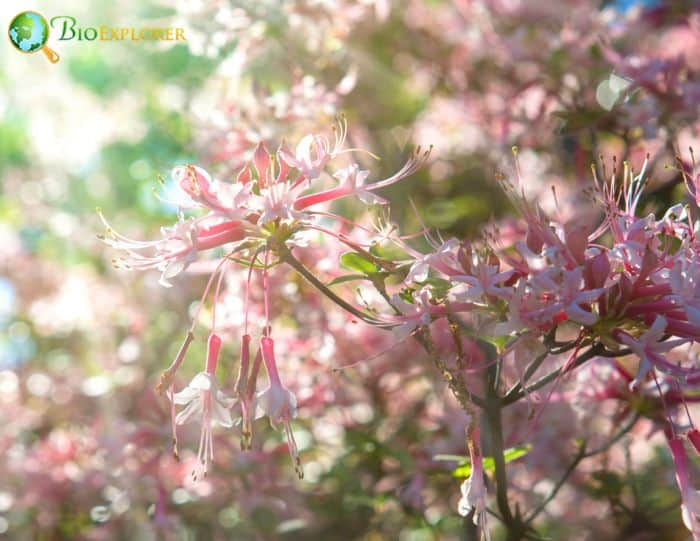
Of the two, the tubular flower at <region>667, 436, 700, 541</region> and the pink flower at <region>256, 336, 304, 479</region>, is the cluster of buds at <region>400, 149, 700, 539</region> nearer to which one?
the tubular flower at <region>667, 436, 700, 541</region>

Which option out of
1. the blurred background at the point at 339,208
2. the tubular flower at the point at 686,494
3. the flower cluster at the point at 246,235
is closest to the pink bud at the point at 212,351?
the flower cluster at the point at 246,235

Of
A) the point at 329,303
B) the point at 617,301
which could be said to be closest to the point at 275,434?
the point at 329,303

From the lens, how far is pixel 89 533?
5.22 feet

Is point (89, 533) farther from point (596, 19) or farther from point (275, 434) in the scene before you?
point (596, 19)

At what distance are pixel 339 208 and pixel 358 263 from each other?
0.63m

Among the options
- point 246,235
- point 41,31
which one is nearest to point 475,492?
point 246,235

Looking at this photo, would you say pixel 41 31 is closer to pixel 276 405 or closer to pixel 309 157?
pixel 309 157

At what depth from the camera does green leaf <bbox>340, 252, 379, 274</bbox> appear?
2.80 ft

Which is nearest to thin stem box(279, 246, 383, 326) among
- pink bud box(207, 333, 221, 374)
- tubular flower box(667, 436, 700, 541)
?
pink bud box(207, 333, 221, 374)

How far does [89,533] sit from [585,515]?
90 cm

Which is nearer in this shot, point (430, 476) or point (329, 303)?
point (430, 476)

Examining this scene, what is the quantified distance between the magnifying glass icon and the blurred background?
0.10 ft

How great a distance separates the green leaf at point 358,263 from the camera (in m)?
0.85

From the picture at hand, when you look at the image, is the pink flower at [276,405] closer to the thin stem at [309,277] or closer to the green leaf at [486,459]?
the thin stem at [309,277]
